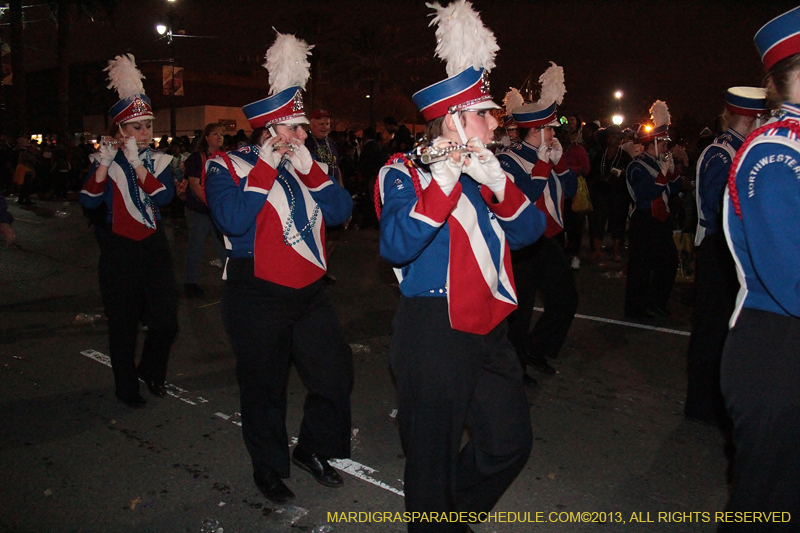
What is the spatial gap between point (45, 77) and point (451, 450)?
70.8 m

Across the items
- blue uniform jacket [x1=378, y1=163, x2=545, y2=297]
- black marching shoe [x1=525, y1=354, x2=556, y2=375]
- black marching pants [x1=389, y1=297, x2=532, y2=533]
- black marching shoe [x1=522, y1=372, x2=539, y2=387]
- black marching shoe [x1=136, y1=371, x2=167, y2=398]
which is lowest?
black marching shoe [x1=136, y1=371, x2=167, y2=398]

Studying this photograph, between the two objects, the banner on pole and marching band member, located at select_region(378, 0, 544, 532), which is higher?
the banner on pole

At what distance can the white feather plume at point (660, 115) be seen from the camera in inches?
277

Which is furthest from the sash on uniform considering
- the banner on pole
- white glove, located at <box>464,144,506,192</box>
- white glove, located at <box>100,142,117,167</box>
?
the banner on pole

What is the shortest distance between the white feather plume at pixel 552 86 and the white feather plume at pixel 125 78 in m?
3.24

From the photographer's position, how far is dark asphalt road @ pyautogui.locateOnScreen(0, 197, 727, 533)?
11.3 ft

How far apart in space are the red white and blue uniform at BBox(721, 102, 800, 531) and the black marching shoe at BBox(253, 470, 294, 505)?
220 cm

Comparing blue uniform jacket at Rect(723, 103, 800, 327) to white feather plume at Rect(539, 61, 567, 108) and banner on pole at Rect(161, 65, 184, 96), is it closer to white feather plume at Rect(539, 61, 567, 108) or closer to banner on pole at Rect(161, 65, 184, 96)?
white feather plume at Rect(539, 61, 567, 108)

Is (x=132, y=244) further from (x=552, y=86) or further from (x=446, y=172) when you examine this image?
(x=552, y=86)

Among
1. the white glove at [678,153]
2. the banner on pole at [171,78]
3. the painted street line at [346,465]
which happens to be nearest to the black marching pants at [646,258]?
the white glove at [678,153]

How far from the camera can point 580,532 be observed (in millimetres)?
3266

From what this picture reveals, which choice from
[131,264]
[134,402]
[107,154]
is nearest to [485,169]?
[131,264]

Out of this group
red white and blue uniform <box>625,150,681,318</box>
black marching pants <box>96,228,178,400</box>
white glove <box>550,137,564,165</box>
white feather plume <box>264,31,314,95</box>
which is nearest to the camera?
white feather plume <box>264,31,314,95</box>

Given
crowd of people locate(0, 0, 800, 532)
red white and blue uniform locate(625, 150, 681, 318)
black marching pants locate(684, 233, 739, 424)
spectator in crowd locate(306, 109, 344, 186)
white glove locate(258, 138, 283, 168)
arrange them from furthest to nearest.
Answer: spectator in crowd locate(306, 109, 344, 186) < red white and blue uniform locate(625, 150, 681, 318) < black marching pants locate(684, 233, 739, 424) < white glove locate(258, 138, 283, 168) < crowd of people locate(0, 0, 800, 532)
